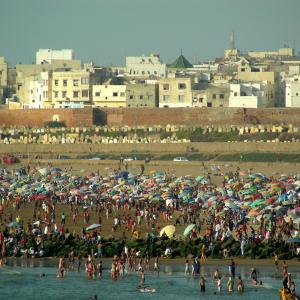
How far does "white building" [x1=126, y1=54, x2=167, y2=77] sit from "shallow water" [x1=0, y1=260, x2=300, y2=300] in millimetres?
64401

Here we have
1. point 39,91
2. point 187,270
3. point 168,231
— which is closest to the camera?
point 187,270

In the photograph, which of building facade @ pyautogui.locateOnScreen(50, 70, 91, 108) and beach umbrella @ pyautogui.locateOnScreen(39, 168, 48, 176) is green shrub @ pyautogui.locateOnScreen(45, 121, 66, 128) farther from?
beach umbrella @ pyautogui.locateOnScreen(39, 168, 48, 176)

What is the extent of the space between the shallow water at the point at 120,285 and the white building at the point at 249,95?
48196 mm

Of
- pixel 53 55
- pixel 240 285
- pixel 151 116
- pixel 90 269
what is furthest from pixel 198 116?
pixel 240 285

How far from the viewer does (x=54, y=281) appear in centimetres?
4134

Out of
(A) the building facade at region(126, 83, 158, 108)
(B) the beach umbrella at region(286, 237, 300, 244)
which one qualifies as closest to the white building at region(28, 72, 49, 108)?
(A) the building facade at region(126, 83, 158, 108)

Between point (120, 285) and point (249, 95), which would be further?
point (249, 95)

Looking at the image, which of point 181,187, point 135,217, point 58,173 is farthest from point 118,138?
point 135,217

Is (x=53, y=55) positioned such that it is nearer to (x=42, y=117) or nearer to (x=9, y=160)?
(x=42, y=117)

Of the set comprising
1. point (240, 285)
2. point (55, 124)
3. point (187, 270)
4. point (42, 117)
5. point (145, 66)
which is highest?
point (145, 66)

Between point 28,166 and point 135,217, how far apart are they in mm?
21858

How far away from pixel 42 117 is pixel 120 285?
50398 millimetres

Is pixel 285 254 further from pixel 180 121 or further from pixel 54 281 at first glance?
pixel 180 121

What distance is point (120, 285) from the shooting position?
133 ft
